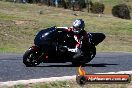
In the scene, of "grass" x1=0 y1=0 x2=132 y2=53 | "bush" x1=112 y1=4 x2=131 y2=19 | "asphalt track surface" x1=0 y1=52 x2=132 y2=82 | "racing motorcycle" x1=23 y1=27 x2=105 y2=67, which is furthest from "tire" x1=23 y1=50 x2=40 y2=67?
Answer: "bush" x1=112 y1=4 x2=131 y2=19

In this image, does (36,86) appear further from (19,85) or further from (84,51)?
(84,51)

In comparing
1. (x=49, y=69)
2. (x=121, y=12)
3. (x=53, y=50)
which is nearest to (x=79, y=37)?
(x=53, y=50)

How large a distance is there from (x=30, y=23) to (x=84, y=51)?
23896 millimetres

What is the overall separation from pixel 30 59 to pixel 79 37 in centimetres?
168

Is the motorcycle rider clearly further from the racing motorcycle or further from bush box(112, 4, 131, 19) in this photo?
bush box(112, 4, 131, 19)

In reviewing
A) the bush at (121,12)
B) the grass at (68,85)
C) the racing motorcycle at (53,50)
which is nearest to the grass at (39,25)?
the bush at (121,12)

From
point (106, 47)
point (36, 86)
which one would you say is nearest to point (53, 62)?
point (36, 86)

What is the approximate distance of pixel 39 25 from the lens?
3872 cm

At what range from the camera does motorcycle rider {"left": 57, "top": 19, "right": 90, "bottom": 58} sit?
15.0m

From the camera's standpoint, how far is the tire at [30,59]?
47.7 ft

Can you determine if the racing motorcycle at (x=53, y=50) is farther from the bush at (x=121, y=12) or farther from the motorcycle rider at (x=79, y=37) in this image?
the bush at (x=121, y=12)

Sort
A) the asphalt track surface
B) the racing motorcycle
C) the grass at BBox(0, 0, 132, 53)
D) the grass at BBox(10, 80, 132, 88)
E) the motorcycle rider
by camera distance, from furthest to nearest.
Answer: the grass at BBox(0, 0, 132, 53) → the motorcycle rider → the racing motorcycle → the asphalt track surface → the grass at BBox(10, 80, 132, 88)

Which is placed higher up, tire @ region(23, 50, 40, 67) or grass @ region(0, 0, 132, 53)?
tire @ region(23, 50, 40, 67)

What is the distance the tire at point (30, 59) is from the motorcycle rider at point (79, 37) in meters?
1.29
